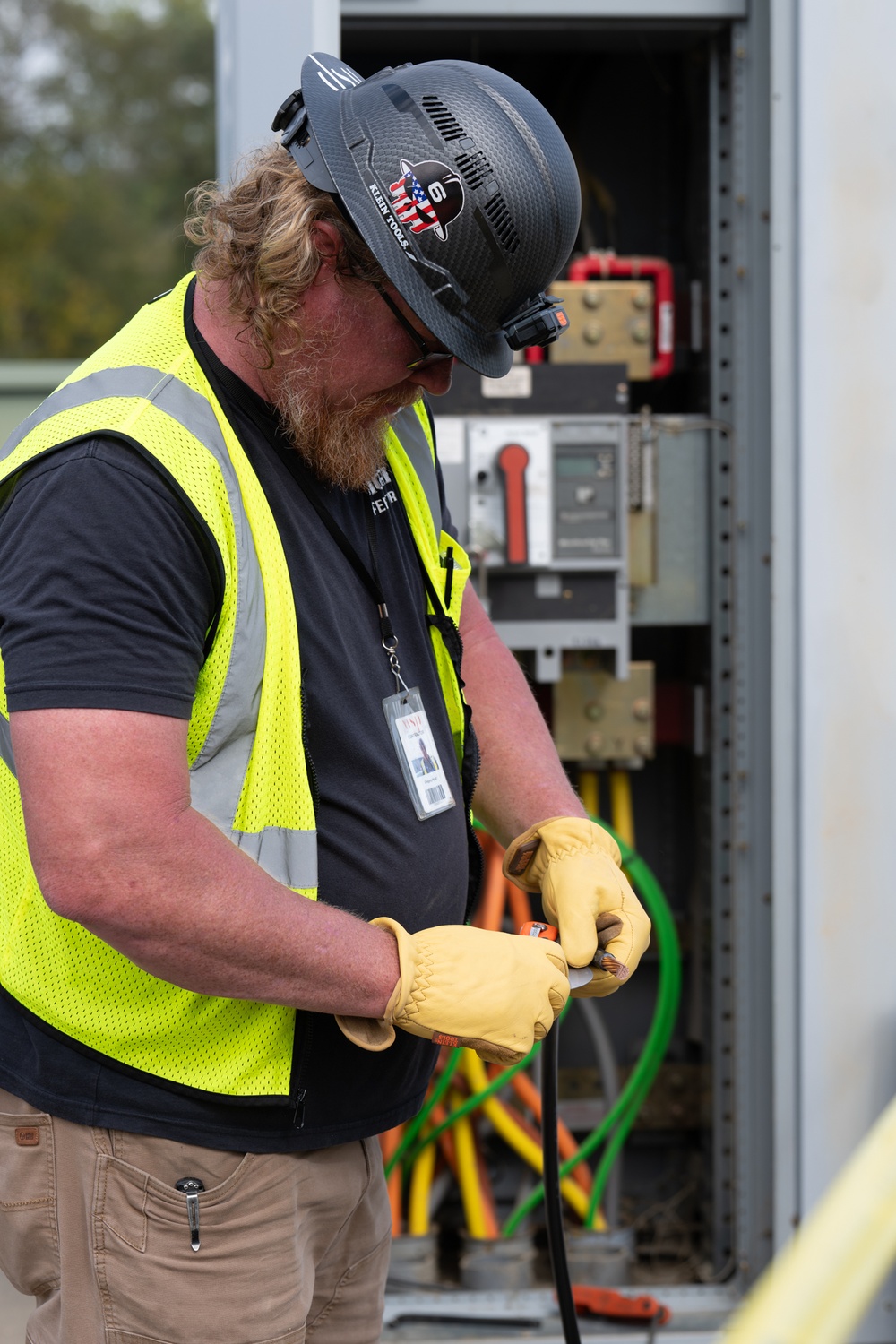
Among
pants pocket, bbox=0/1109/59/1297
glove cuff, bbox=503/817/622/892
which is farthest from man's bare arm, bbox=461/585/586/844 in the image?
pants pocket, bbox=0/1109/59/1297

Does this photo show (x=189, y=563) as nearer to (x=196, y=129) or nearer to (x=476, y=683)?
(x=476, y=683)

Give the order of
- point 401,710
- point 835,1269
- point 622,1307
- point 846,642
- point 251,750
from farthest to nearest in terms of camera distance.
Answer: point 622,1307, point 846,642, point 401,710, point 251,750, point 835,1269

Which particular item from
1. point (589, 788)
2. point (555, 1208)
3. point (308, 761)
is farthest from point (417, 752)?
point (589, 788)

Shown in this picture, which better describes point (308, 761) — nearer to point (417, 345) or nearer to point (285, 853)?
point (285, 853)

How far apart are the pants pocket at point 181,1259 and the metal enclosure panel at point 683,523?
5.03 ft

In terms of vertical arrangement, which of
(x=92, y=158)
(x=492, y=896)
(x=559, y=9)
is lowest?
(x=492, y=896)

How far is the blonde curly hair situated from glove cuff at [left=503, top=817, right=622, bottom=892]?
65 centimetres

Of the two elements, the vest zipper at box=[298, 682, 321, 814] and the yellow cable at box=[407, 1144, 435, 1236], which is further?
the yellow cable at box=[407, 1144, 435, 1236]

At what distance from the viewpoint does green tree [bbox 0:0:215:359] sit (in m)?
10.9

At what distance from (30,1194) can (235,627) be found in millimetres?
602

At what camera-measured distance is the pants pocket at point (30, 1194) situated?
1169mm

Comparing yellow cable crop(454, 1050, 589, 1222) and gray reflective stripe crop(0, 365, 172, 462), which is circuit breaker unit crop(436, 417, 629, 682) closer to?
yellow cable crop(454, 1050, 589, 1222)

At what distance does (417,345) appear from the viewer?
3.90 ft

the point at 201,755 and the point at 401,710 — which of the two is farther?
the point at 401,710
